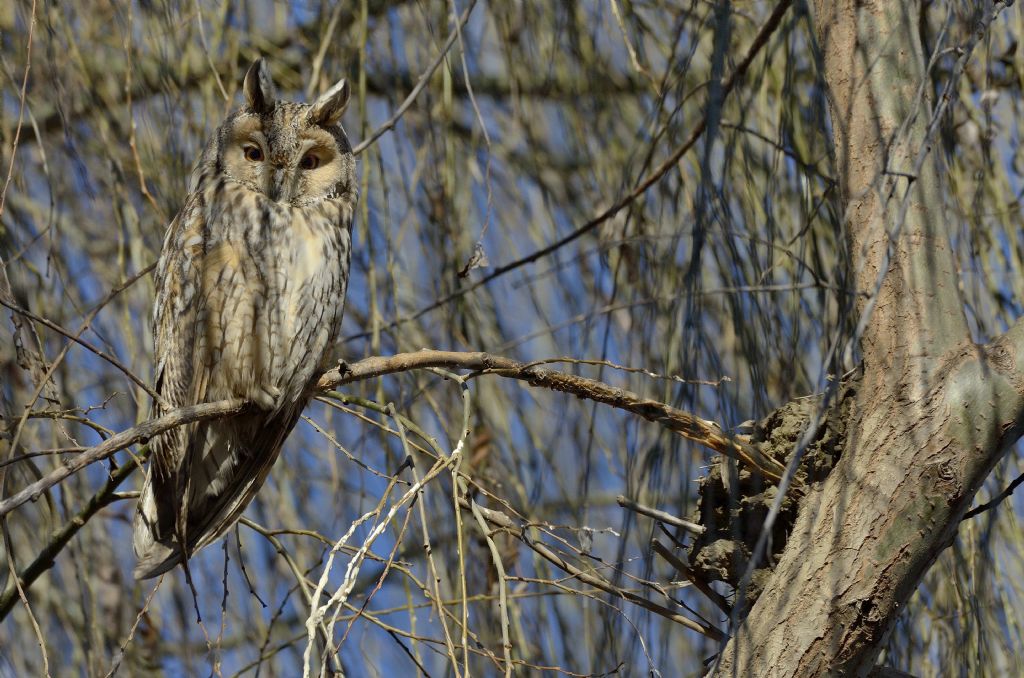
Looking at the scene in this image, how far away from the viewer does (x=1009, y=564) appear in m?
1.83

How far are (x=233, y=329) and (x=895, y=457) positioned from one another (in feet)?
4.14

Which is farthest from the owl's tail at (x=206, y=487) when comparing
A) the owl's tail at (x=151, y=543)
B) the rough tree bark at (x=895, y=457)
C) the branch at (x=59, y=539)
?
the rough tree bark at (x=895, y=457)

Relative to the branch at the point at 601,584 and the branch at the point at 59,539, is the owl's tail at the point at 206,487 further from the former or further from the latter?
the branch at the point at 601,584

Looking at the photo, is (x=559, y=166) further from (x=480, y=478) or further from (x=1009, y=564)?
(x=1009, y=564)

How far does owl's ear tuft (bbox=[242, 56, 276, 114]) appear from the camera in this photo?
209cm

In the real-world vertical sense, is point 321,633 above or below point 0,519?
above

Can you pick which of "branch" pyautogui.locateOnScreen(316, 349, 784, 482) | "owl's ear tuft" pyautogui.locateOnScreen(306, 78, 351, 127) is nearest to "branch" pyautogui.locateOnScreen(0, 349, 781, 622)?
"branch" pyautogui.locateOnScreen(316, 349, 784, 482)

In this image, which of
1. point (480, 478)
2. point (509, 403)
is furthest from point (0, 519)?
point (509, 403)

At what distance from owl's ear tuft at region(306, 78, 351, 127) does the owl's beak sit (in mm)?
121

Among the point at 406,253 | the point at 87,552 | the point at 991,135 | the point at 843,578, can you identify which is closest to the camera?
the point at 843,578

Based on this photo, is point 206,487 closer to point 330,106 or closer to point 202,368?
point 202,368

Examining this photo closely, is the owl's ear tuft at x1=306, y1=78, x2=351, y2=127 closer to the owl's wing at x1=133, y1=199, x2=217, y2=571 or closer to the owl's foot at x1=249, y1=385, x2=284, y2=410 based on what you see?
the owl's wing at x1=133, y1=199, x2=217, y2=571

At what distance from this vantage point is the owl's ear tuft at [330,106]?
2.15 meters

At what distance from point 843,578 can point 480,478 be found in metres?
1.04
